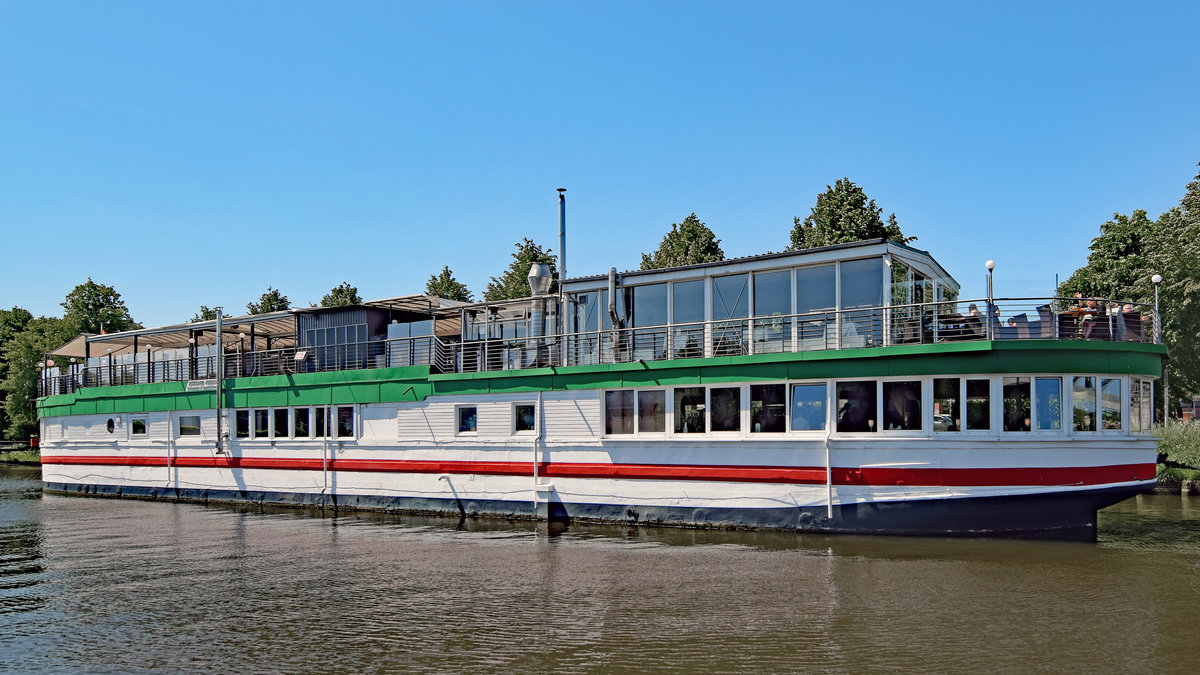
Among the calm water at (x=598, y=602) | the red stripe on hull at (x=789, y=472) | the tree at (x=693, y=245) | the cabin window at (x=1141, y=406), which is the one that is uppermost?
the tree at (x=693, y=245)

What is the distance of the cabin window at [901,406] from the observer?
19.5 m

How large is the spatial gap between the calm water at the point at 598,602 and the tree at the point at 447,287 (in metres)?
34.0

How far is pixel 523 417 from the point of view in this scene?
2442 centimetres

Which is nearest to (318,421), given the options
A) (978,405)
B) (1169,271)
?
(978,405)

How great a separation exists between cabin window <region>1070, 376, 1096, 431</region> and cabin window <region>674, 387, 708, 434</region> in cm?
790

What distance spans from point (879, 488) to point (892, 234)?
23379mm

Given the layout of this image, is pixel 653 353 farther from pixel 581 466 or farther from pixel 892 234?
pixel 892 234

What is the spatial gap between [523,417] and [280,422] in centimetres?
991

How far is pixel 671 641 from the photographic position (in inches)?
470

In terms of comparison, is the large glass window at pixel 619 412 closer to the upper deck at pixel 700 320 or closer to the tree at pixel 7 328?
the upper deck at pixel 700 320

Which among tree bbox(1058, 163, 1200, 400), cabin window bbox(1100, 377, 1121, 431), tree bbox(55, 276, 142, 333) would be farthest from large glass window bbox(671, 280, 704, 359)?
tree bbox(55, 276, 142, 333)

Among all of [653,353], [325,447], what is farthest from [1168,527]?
[325,447]

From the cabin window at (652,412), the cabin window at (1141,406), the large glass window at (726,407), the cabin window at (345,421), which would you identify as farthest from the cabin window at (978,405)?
the cabin window at (345,421)

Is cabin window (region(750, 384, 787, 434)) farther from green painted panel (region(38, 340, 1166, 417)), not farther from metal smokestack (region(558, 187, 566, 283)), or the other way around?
metal smokestack (region(558, 187, 566, 283))
